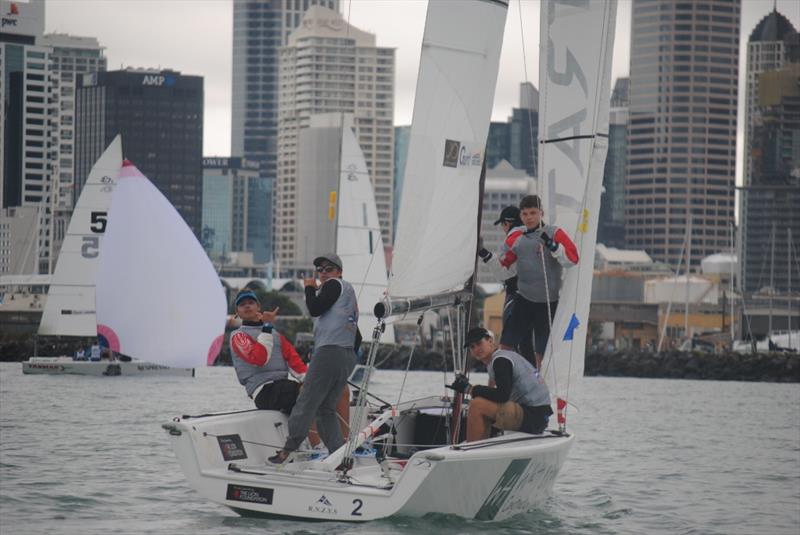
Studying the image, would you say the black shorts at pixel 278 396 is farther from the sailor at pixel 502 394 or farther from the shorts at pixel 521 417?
the shorts at pixel 521 417

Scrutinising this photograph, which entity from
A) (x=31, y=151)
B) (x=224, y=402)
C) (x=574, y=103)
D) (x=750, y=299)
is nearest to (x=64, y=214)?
(x=31, y=151)

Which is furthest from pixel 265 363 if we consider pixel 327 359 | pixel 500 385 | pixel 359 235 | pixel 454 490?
pixel 359 235

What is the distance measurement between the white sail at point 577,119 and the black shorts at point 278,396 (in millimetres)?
3081

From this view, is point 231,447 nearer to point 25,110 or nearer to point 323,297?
point 323,297

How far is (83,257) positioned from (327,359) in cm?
3122

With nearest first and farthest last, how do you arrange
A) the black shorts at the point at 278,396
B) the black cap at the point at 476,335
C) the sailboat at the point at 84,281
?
the black cap at the point at 476,335 → the black shorts at the point at 278,396 → the sailboat at the point at 84,281

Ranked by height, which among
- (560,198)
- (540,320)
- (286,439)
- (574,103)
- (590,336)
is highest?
(574,103)

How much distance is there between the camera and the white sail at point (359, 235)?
4234cm

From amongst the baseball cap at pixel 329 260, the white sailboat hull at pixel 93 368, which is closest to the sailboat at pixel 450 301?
the baseball cap at pixel 329 260

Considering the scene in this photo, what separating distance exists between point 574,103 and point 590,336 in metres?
95.6

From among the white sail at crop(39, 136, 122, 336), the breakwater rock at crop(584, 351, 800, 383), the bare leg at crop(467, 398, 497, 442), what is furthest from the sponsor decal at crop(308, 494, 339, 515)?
the breakwater rock at crop(584, 351, 800, 383)

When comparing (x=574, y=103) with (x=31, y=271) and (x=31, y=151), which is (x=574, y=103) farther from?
(x=31, y=151)

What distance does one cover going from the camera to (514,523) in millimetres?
13484

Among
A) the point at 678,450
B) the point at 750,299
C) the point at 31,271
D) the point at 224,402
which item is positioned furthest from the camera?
the point at 750,299
